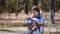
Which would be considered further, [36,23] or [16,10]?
[16,10]

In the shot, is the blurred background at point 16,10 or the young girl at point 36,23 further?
the blurred background at point 16,10

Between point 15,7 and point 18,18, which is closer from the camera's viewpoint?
point 15,7

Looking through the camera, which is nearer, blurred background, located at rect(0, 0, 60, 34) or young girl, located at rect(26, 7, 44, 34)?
young girl, located at rect(26, 7, 44, 34)

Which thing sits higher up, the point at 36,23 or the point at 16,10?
the point at 16,10

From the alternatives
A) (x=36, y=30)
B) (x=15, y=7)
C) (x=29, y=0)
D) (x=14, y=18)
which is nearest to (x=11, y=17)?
(x=14, y=18)

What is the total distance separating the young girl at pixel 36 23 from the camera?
5.60 m

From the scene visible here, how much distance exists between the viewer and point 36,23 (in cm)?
562

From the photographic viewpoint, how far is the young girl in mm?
5598

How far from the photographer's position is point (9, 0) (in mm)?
19047

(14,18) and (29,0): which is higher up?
(29,0)

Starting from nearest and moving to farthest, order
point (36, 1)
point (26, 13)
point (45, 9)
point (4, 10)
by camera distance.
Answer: point (36, 1) → point (45, 9) → point (4, 10) → point (26, 13)

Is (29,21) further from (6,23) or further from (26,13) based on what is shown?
(26,13)

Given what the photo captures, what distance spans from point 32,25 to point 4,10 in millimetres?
14133

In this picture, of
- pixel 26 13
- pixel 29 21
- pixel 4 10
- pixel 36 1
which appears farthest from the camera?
pixel 26 13
